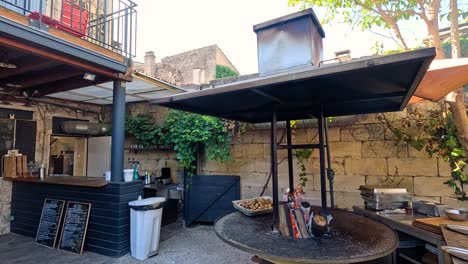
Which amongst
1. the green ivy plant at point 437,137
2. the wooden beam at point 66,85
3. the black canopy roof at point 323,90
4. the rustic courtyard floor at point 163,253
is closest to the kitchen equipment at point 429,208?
the green ivy plant at point 437,137

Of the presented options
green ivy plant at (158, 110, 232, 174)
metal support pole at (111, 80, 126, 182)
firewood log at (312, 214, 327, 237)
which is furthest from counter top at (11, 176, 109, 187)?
firewood log at (312, 214, 327, 237)

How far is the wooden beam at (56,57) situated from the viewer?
9.60 ft

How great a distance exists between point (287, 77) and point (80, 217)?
Answer: 4324 mm

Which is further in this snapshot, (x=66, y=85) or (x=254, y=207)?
(x=66, y=85)

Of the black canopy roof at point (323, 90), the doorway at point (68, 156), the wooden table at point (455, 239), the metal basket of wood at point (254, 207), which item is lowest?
the wooden table at point (455, 239)

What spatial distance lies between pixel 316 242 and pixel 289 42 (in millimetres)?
2170

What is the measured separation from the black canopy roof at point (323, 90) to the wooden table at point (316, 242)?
4.02ft

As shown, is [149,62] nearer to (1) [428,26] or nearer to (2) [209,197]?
(2) [209,197]

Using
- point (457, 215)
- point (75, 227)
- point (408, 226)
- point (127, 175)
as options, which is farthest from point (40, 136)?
point (457, 215)

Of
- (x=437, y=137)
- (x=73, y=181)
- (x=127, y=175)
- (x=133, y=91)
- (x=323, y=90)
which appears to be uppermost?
(x=133, y=91)

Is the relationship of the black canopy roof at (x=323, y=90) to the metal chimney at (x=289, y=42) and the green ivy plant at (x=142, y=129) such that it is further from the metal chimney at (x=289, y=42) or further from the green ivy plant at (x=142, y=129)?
the green ivy plant at (x=142, y=129)

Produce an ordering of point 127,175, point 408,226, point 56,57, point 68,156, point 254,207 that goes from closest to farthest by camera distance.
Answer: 1. point 408,226
2. point 254,207
3. point 56,57
4. point 127,175
5. point 68,156

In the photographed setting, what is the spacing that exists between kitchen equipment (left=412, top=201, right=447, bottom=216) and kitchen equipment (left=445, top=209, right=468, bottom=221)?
0.21 meters

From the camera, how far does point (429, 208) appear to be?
117 inches
